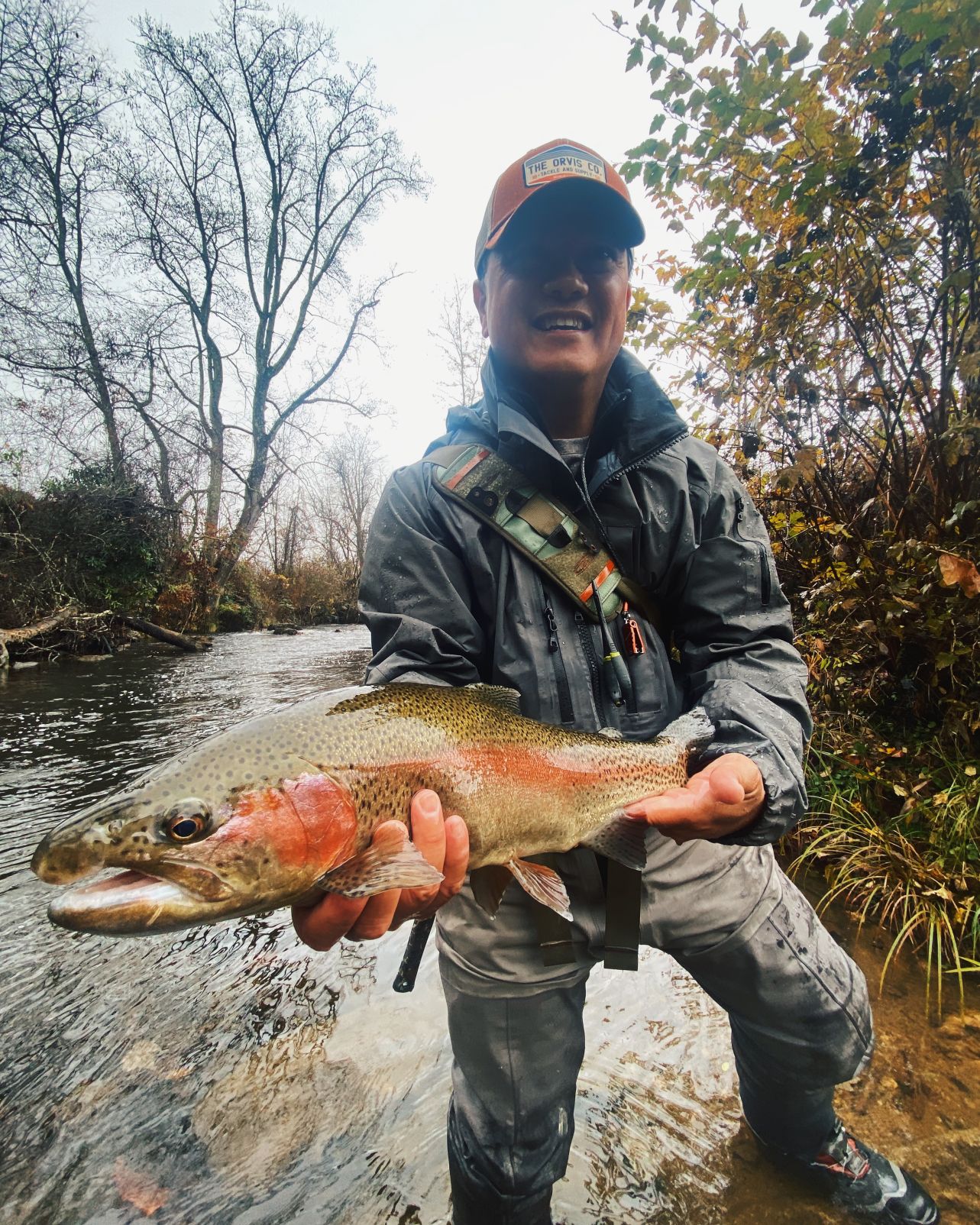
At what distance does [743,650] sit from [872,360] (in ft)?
10.0

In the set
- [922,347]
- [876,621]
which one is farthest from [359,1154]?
[922,347]

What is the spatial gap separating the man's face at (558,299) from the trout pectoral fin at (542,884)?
1.53 metres

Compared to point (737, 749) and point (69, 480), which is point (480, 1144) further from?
point (69, 480)

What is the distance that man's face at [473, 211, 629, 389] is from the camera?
83.0 inches

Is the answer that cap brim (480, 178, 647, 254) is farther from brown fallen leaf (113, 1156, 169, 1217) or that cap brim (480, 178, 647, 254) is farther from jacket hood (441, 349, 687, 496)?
brown fallen leaf (113, 1156, 169, 1217)

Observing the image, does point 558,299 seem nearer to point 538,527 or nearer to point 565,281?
point 565,281

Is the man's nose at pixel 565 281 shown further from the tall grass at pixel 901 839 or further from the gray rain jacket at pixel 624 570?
the tall grass at pixel 901 839

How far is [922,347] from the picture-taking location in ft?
12.1

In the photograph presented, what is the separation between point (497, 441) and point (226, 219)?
25329mm

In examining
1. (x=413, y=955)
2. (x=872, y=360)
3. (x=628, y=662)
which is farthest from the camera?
(x=872, y=360)

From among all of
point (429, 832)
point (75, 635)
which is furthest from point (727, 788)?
point (75, 635)

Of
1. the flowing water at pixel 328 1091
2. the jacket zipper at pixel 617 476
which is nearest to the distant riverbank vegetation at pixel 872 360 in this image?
the flowing water at pixel 328 1091

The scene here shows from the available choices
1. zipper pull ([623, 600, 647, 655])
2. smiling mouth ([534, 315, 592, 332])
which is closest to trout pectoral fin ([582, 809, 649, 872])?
zipper pull ([623, 600, 647, 655])

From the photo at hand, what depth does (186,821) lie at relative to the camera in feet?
4.33
